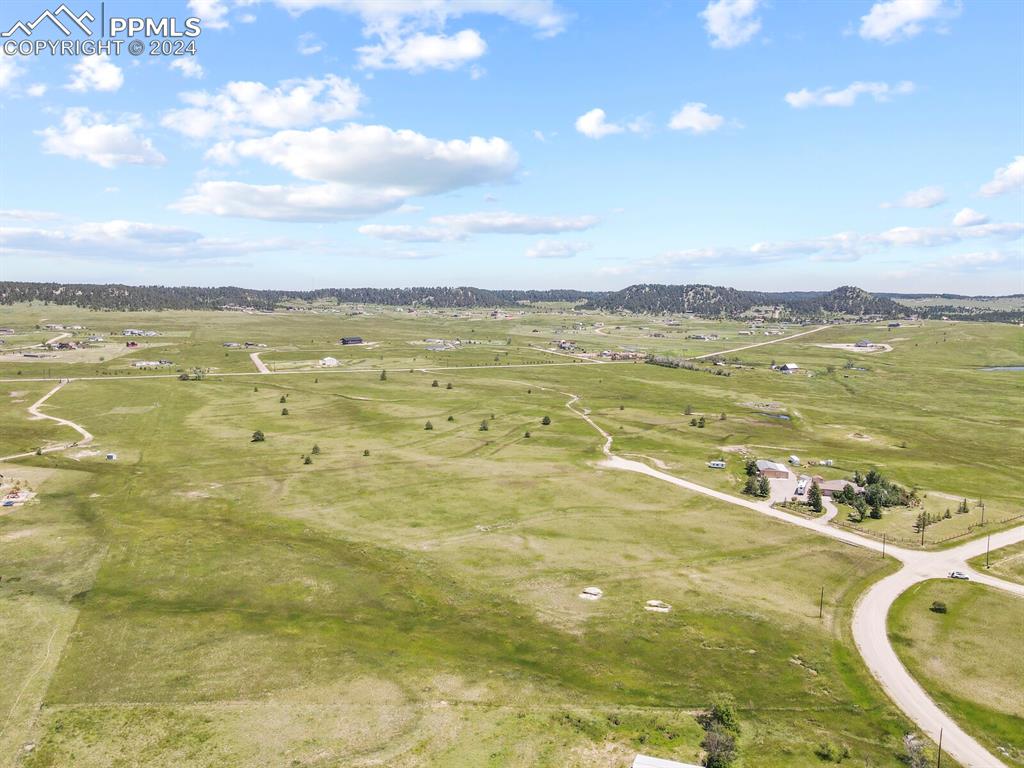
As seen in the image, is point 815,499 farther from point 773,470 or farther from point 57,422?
point 57,422

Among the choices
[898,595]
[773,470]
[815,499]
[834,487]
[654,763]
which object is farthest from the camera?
[773,470]

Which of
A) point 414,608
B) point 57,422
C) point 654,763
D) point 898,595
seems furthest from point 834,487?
point 57,422

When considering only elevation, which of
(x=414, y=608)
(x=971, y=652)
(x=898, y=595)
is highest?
(x=898, y=595)

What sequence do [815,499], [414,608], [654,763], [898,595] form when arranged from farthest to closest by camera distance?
1. [815,499]
2. [898,595]
3. [414,608]
4. [654,763]

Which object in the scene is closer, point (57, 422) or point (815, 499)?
point (815, 499)

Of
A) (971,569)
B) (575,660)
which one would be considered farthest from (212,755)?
(971,569)

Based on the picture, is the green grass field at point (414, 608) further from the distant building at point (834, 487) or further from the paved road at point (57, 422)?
the distant building at point (834, 487)

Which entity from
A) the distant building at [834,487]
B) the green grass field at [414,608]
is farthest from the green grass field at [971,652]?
the distant building at [834,487]

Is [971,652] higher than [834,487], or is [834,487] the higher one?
[834,487]
